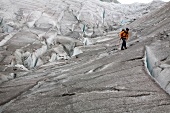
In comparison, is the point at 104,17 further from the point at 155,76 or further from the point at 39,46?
the point at 155,76

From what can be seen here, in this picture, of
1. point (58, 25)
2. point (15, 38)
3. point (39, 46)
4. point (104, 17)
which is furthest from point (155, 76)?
point (104, 17)

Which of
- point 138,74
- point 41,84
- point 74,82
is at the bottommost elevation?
point 41,84

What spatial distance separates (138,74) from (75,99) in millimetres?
4297

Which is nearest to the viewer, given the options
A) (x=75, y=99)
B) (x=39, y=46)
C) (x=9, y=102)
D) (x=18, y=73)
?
(x=75, y=99)

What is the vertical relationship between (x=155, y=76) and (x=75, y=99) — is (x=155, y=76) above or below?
above

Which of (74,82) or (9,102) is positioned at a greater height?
(74,82)

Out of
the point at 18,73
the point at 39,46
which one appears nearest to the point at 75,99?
the point at 18,73

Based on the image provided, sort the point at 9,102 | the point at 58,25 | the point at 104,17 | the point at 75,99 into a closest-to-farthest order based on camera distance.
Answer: the point at 75,99 → the point at 9,102 → the point at 58,25 → the point at 104,17

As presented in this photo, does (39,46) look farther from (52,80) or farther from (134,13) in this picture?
(134,13)

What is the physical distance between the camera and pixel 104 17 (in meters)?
67.4

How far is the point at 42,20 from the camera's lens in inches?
2334

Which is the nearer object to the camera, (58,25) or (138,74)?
(138,74)

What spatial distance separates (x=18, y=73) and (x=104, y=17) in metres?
44.0

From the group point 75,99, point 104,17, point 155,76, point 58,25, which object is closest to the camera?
point 75,99
